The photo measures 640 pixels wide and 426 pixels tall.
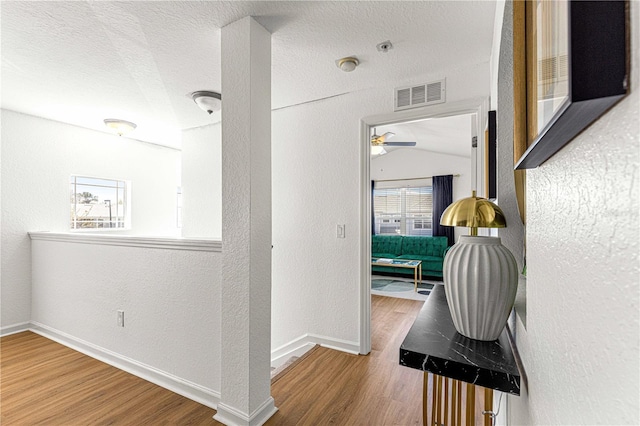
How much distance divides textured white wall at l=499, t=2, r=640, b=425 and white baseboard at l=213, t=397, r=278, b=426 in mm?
1673

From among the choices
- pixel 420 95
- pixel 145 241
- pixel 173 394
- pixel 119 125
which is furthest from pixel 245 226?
pixel 119 125

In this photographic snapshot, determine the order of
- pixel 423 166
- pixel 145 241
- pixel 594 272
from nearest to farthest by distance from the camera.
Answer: pixel 594 272 → pixel 145 241 → pixel 423 166

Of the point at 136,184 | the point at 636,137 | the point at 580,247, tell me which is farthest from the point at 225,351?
the point at 136,184

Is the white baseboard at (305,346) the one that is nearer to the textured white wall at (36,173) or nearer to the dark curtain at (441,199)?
the textured white wall at (36,173)

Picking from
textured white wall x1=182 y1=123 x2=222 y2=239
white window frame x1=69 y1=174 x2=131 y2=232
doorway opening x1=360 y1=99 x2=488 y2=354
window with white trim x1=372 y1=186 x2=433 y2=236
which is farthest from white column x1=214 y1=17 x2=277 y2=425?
window with white trim x1=372 y1=186 x2=433 y2=236

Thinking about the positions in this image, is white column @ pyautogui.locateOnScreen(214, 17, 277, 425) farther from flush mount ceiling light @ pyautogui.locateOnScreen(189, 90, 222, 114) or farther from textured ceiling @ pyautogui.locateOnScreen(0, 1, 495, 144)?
flush mount ceiling light @ pyautogui.locateOnScreen(189, 90, 222, 114)

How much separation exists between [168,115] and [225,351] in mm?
2824

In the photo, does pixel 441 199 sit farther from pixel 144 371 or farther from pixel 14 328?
pixel 14 328

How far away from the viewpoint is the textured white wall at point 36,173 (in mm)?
3279

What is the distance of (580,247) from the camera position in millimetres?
367

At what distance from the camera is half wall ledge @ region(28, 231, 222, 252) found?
199 centimetres

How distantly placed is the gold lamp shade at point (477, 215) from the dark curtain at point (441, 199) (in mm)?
5935

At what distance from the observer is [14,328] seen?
330 centimetres

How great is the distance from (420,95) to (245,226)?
1.80 metres
